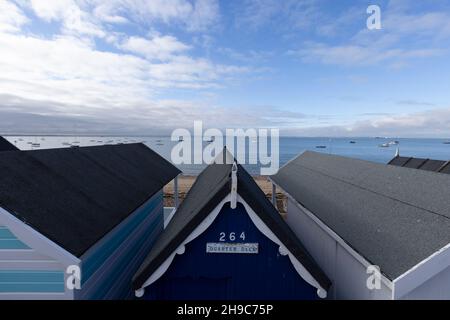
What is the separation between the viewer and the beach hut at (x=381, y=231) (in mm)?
5383

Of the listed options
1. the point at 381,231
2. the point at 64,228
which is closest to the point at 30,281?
the point at 64,228

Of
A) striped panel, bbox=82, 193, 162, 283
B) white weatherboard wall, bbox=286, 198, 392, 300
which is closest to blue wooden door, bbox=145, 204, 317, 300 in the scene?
white weatherboard wall, bbox=286, 198, 392, 300

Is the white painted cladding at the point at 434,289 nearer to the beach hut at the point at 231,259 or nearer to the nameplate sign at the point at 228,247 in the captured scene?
the beach hut at the point at 231,259

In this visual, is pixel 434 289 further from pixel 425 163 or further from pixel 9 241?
pixel 425 163

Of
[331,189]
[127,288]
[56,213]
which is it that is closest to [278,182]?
[331,189]

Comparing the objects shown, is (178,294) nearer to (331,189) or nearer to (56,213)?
(56,213)

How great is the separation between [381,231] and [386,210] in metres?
1.13

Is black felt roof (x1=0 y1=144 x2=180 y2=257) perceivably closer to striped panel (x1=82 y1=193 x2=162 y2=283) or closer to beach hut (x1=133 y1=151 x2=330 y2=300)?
striped panel (x1=82 y1=193 x2=162 y2=283)

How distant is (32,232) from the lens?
17.6 feet

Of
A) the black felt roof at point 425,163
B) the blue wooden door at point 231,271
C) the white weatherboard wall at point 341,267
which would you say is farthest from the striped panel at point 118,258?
the black felt roof at point 425,163

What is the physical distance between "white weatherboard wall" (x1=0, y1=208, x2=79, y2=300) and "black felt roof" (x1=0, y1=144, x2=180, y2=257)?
0.47 m

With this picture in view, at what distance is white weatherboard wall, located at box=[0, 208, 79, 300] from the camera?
5629 millimetres

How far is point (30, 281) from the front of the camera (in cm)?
574

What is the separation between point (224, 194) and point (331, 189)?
22.3 feet
